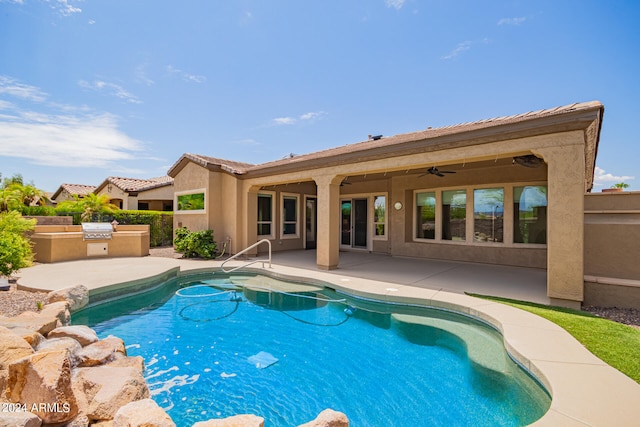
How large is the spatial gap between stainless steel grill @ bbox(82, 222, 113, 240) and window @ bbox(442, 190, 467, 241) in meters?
14.4

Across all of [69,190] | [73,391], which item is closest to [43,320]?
[73,391]

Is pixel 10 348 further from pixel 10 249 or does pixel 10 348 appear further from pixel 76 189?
pixel 76 189

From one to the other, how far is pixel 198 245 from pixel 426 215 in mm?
9991

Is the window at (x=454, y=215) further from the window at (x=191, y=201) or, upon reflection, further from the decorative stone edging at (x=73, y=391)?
the decorative stone edging at (x=73, y=391)

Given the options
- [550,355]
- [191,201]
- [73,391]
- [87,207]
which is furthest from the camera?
[87,207]

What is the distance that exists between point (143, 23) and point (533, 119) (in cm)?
1382

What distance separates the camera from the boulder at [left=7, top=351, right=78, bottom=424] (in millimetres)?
2863

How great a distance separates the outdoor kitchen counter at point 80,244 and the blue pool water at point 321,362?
6.38 metres

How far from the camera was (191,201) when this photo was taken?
1455 centimetres

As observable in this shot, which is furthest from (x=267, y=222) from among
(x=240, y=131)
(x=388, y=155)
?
(x=240, y=131)

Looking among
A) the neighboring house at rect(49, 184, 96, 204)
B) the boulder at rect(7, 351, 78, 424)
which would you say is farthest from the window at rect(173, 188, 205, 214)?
the neighboring house at rect(49, 184, 96, 204)

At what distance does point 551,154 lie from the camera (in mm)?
6309

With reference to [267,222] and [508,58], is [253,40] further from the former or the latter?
[508,58]

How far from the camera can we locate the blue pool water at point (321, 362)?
11.7 feet
